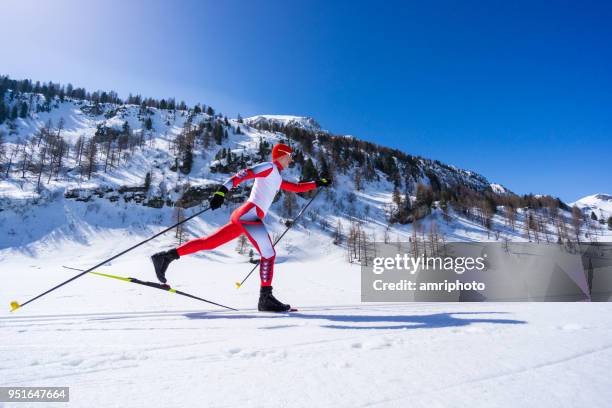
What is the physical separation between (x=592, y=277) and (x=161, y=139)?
85.2 metres

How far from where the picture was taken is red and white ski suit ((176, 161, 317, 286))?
3.62 m

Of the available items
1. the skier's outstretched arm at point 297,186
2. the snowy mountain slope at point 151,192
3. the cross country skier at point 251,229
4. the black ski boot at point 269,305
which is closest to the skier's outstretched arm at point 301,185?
the skier's outstretched arm at point 297,186

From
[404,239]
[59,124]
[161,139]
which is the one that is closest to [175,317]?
[404,239]

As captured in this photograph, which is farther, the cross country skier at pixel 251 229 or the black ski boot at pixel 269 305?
the cross country skier at pixel 251 229

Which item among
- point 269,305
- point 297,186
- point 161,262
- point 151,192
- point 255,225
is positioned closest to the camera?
point 269,305

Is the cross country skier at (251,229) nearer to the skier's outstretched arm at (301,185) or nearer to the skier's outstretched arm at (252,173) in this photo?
the skier's outstretched arm at (252,173)

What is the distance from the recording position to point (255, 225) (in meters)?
3.70

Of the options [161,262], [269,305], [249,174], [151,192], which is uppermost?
[151,192]

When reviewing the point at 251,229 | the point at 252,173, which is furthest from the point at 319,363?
the point at 252,173

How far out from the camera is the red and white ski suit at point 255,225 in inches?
142

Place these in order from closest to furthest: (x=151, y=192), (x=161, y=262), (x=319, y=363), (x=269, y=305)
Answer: (x=319, y=363) → (x=269, y=305) → (x=161, y=262) → (x=151, y=192)

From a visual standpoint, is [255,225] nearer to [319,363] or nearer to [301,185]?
[301,185]

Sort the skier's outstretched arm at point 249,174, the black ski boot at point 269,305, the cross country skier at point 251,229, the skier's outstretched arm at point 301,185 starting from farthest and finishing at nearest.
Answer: the skier's outstretched arm at point 301,185 → the skier's outstretched arm at point 249,174 → the cross country skier at point 251,229 → the black ski boot at point 269,305

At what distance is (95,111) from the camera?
9725cm
